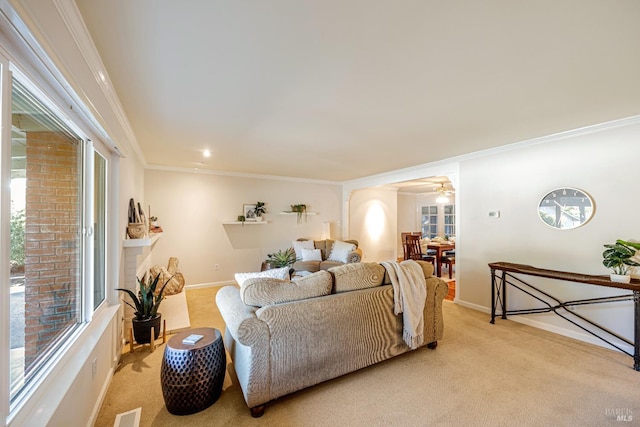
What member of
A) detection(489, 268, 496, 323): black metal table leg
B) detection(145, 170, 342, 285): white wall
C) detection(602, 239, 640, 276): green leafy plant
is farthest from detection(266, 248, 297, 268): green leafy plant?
detection(602, 239, 640, 276): green leafy plant

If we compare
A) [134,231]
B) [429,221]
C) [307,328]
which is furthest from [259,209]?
[429,221]

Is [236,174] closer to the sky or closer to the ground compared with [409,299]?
closer to the sky

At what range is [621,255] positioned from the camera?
8.46ft

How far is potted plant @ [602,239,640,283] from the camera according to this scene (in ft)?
8.38

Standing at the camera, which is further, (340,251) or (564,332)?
(340,251)

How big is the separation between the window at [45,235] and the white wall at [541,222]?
461cm

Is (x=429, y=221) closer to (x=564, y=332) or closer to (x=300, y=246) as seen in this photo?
(x=300, y=246)

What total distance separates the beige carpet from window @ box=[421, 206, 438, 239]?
6089 mm

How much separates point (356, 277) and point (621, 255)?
256 cm

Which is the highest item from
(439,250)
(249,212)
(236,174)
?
(236,174)

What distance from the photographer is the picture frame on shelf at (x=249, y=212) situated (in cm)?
586

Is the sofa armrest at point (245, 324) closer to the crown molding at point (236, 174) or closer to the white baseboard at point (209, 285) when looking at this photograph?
the white baseboard at point (209, 285)

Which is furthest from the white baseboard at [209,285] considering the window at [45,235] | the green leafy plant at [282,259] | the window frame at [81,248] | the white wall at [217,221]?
the window at [45,235]

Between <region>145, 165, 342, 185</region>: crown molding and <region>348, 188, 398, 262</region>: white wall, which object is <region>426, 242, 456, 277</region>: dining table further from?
<region>145, 165, 342, 185</region>: crown molding
